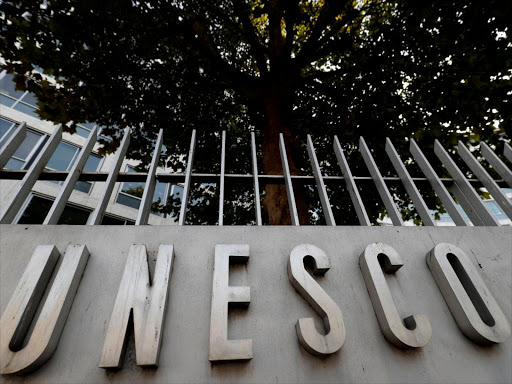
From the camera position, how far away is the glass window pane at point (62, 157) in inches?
463

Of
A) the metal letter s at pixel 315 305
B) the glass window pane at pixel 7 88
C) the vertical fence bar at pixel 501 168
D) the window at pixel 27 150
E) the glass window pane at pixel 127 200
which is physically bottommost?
the metal letter s at pixel 315 305

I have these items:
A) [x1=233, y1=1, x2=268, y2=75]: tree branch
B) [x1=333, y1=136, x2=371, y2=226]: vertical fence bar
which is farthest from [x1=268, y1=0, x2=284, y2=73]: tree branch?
[x1=333, y1=136, x2=371, y2=226]: vertical fence bar

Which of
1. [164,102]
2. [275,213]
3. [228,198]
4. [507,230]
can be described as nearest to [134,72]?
[164,102]

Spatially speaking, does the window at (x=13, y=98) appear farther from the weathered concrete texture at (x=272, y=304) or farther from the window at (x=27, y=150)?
the weathered concrete texture at (x=272, y=304)

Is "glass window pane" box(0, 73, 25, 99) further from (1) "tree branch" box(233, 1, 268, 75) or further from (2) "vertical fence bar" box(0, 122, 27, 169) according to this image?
(2) "vertical fence bar" box(0, 122, 27, 169)

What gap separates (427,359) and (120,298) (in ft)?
5.45

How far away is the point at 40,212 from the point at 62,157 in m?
3.33

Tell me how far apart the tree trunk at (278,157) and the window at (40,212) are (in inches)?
391

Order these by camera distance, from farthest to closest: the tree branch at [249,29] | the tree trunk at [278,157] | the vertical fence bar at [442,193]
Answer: the tree branch at [249,29] < the tree trunk at [278,157] < the vertical fence bar at [442,193]

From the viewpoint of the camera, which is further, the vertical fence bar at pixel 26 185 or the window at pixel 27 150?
the window at pixel 27 150

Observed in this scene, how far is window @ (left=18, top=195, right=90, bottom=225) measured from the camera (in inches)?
379

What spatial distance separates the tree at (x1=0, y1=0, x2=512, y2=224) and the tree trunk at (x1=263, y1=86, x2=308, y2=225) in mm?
28

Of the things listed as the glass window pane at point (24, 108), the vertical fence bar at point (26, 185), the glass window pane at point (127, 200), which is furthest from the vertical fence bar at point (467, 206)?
the glass window pane at point (24, 108)

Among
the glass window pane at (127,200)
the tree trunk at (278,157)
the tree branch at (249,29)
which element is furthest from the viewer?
the glass window pane at (127,200)
